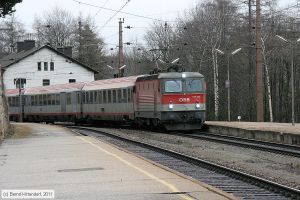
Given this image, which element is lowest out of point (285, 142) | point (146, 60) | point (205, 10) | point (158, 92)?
point (285, 142)

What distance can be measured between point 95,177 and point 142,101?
2029 cm

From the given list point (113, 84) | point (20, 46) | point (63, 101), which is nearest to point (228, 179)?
point (113, 84)

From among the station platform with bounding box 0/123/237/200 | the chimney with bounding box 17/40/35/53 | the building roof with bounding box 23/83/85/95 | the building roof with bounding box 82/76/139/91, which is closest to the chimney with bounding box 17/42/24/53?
the chimney with bounding box 17/40/35/53

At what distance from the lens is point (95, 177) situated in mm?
12062

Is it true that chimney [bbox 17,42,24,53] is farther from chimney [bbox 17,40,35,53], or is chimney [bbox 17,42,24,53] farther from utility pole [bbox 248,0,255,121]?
utility pole [bbox 248,0,255,121]

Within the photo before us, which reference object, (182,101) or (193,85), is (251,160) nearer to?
(182,101)

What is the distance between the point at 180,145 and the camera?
23297mm

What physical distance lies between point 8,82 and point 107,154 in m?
66.0

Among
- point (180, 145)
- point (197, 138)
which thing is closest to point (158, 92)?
point (197, 138)

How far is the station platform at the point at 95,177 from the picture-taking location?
9883mm

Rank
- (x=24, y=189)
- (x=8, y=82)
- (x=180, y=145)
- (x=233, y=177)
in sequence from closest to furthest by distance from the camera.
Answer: (x=24, y=189)
(x=233, y=177)
(x=180, y=145)
(x=8, y=82)

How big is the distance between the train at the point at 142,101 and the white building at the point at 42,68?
33861 millimetres

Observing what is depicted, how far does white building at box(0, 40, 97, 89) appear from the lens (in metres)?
80.4

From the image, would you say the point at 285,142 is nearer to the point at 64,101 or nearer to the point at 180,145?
the point at 180,145
